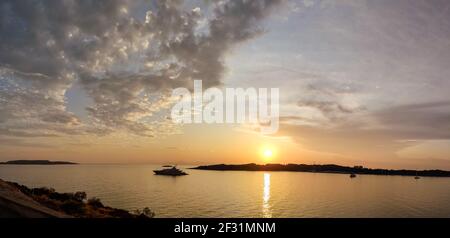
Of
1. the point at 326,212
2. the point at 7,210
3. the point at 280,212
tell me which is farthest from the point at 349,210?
the point at 7,210

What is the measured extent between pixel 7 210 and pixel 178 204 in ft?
213
